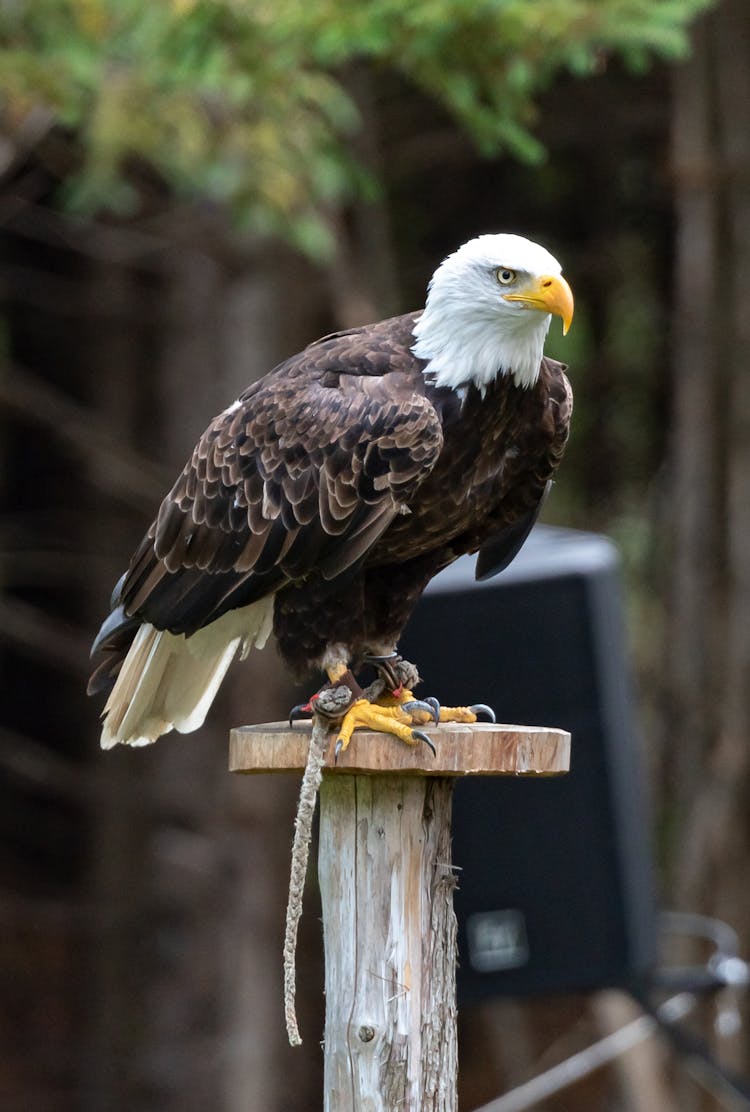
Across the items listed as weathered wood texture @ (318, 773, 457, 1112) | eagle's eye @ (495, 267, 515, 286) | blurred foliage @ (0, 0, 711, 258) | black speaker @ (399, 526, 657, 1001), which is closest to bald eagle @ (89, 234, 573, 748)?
eagle's eye @ (495, 267, 515, 286)

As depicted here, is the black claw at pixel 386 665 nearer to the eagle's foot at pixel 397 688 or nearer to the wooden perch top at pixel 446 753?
the eagle's foot at pixel 397 688

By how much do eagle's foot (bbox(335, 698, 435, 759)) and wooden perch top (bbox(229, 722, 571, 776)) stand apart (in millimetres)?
12

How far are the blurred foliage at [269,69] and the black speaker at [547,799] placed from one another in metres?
1.19

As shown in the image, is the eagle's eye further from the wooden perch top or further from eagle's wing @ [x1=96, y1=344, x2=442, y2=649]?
the wooden perch top

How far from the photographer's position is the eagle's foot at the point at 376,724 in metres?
2.82

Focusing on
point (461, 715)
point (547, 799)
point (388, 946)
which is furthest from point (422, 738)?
point (547, 799)

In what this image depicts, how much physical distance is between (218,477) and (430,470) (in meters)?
0.45

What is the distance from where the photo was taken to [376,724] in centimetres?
288

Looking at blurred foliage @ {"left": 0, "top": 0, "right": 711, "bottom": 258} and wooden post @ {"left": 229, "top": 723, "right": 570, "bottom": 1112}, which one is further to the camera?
blurred foliage @ {"left": 0, "top": 0, "right": 711, "bottom": 258}

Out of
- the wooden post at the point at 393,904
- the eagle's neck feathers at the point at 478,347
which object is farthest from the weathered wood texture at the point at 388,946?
the eagle's neck feathers at the point at 478,347

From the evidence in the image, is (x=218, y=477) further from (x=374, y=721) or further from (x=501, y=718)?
(x=501, y=718)

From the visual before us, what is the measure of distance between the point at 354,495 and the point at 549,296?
0.48 metres

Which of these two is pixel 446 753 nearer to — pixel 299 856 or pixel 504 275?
pixel 299 856

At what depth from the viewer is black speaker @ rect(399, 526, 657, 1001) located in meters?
4.43
